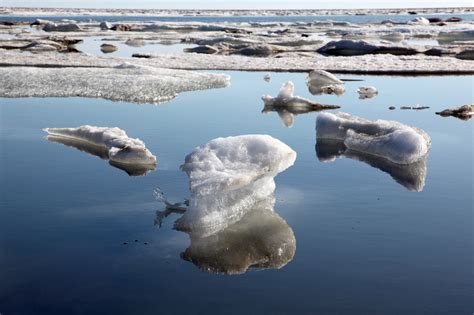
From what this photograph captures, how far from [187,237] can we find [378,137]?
80.9 inches

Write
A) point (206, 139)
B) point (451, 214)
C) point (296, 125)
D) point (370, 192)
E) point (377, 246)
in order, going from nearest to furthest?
1. point (377, 246)
2. point (451, 214)
3. point (370, 192)
4. point (206, 139)
5. point (296, 125)

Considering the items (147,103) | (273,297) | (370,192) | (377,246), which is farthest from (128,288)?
(147,103)

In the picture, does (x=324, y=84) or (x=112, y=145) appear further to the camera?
(x=324, y=84)

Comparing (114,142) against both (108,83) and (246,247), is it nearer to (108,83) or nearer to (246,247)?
(246,247)

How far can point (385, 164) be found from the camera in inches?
159

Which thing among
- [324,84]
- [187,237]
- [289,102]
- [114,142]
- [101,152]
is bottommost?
[324,84]

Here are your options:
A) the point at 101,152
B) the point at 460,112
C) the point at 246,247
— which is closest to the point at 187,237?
the point at 246,247

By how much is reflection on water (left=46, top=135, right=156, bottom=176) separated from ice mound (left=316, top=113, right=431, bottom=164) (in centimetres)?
145

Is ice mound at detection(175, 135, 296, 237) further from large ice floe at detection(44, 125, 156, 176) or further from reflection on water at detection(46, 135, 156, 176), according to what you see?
large ice floe at detection(44, 125, 156, 176)

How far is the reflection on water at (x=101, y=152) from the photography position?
12.7 ft

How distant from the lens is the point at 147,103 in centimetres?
645

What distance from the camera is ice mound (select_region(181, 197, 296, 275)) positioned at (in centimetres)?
251

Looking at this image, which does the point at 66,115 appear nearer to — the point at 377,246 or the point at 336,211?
the point at 336,211

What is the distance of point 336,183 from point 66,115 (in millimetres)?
3015
